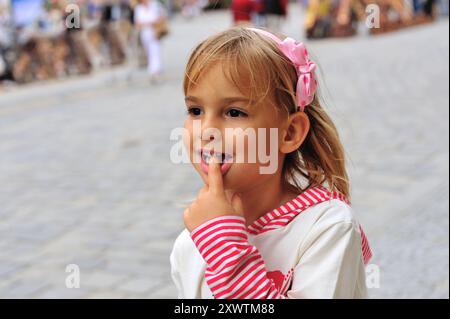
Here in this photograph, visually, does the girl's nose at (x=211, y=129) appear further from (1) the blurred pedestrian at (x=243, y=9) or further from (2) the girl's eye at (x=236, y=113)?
(1) the blurred pedestrian at (x=243, y=9)

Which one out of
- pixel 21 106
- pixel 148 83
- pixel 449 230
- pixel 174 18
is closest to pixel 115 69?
pixel 148 83

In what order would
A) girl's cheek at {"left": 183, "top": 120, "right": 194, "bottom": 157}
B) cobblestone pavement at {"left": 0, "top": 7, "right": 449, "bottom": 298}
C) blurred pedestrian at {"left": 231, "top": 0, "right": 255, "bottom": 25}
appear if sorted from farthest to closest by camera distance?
blurred pedestrian at {"left": 231, "top": 0, "right": 255, "bottom": 25} < cobblestone pavement at {"left": 0, "top": 7, "right": 449, "bottom": 298} < girl's cheek at {"left": 183, "top": 120, "right": 194, "bottom": 157}

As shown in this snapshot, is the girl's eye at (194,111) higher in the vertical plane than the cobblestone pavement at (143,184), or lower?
higher

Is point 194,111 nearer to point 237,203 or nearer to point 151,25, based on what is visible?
point 237,203

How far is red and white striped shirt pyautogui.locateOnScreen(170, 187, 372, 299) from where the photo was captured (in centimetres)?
141

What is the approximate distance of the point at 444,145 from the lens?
7.22 metres

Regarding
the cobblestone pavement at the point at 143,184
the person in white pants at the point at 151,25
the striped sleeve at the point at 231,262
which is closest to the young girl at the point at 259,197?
the striped sleeve at the point at 231,262

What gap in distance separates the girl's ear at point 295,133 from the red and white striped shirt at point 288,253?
110 mm

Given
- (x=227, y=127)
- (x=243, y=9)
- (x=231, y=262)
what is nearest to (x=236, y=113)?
(x=227, y=127)

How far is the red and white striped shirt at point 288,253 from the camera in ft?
4.61

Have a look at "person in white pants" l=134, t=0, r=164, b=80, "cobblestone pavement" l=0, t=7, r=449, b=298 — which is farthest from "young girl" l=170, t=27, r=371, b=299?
"person in white pants" l=134, t=0, r=164, b=80

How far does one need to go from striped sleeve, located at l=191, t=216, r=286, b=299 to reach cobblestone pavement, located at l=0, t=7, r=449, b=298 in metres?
0.50

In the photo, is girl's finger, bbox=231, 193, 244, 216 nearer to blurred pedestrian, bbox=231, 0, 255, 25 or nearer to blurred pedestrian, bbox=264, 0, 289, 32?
blurred pedestrian, bbox=231, 0, 255, 25
